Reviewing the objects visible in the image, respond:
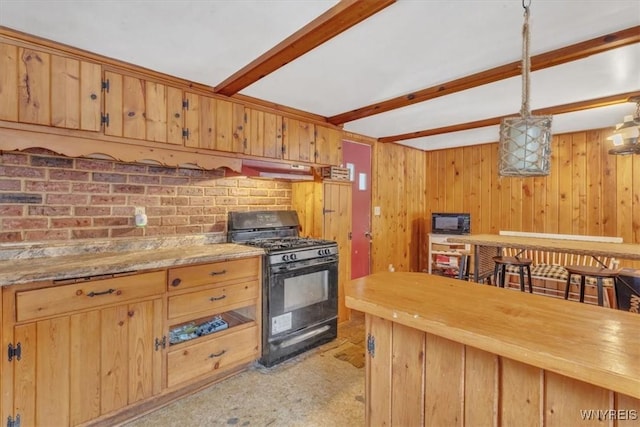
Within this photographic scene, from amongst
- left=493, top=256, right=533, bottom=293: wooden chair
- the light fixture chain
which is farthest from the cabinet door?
left=493, top=256, right=533, bottom=293: wooden chair

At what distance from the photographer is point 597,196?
13.0 feet

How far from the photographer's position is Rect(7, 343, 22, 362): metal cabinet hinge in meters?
1.51

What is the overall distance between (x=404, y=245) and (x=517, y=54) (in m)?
3.41

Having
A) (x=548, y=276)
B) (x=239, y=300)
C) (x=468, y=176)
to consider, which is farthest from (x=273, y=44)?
Answer: (x=468, y=176)

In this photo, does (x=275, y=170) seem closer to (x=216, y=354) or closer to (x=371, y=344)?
(x=216, y=354)

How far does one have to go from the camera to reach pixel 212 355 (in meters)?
2.24

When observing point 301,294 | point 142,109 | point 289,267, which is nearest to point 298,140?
point 289,267

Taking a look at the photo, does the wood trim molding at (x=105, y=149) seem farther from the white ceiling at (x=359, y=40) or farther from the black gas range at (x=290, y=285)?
the black gas range at (x=290, y=285)

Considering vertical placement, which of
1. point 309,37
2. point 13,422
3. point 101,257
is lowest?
point 13,422

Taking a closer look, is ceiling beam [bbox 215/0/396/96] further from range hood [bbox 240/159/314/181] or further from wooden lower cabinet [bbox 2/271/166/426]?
wooden lower cabinet [bbox 2/271/166/426]

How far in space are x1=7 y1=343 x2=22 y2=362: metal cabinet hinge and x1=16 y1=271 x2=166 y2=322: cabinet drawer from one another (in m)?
0.13

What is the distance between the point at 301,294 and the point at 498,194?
374 cm

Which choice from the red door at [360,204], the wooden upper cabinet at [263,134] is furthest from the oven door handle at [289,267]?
the red door at [360,204]

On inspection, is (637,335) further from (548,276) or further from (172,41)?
(548,276)
